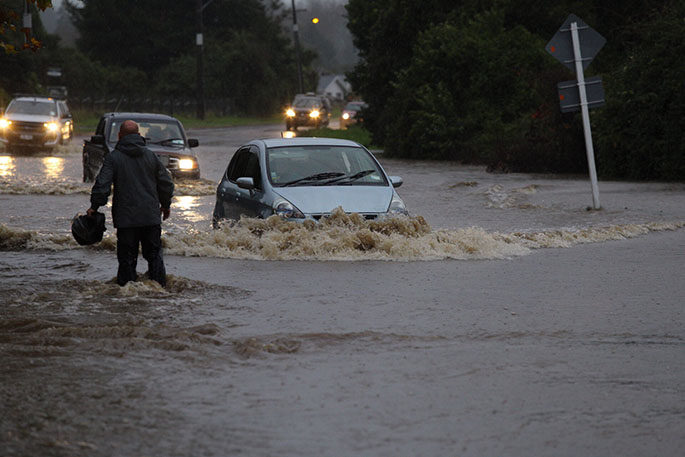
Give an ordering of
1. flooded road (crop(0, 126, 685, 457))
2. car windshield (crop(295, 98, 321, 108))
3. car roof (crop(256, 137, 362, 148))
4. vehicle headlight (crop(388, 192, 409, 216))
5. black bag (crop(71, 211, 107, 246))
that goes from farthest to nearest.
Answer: car windshield (crop(295, 98, 321, 108)), car roof (crop(256, 137, 362, 148)), vehicle headlight (crop(388, 192, 409, 216)), black bag (crop(71, 211, 107, 246)), flooded road (crop(0, 126, 685, 457))

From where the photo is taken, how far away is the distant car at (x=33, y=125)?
122 ft

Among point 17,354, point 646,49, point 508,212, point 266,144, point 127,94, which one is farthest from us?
point 127,94

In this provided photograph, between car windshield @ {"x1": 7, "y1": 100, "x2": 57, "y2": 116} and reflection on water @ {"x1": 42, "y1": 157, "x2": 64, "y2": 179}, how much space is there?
13.0 feet

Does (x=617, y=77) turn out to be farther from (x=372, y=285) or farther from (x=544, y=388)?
(x=544, y=388)

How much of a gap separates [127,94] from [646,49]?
56811 millimetres

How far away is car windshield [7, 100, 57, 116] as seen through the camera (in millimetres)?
38188

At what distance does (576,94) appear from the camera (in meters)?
18.2

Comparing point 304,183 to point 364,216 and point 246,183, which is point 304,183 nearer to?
point 246,183

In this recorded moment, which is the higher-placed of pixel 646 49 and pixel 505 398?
pixel 646 49

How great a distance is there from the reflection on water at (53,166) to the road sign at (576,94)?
13671mm

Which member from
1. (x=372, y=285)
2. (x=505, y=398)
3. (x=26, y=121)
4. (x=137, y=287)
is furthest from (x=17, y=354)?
(x=26, y=121)

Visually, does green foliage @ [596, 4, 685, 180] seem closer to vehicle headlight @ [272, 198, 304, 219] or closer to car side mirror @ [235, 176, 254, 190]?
car side mirror @ [235, 176, 254, 190]

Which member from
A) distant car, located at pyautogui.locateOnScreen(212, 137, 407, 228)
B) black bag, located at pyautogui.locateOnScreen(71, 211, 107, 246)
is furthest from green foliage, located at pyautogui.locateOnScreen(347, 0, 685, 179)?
black bag, located at pyautogui.locateOnScreen(71, 211, 107, 246)

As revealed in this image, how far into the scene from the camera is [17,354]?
297 inches
